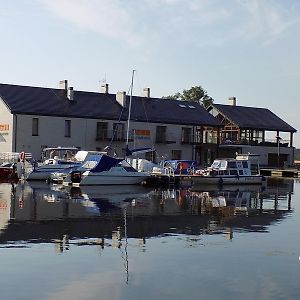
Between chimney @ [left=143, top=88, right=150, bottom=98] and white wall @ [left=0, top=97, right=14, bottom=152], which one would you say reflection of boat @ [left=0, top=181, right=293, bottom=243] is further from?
chimney @ [left=143, top=88, right=150, bottom=98]

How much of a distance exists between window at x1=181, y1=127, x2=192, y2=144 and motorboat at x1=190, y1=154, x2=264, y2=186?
18.6m

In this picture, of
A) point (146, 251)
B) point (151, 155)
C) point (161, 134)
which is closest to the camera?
point (146, 251)

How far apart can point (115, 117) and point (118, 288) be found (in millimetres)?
55112

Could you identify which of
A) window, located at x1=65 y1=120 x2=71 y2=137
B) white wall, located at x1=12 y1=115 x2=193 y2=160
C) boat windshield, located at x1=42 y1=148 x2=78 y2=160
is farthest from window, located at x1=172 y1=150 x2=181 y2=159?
boat windshield, located at x1=42 y1=148 x2=78 y2=160

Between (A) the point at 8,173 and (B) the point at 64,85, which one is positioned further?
(B) the point at 64,85

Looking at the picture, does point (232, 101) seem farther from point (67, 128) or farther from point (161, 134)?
point (67, 128)

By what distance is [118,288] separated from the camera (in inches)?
493

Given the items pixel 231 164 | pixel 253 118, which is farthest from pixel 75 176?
pixel 253 118

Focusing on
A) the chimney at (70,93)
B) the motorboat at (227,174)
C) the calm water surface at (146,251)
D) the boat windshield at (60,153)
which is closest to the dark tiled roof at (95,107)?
the chimney at (70,93)

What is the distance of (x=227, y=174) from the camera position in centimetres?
5125

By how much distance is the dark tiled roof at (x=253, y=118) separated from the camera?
258ft

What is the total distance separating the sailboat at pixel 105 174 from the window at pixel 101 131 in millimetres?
18987

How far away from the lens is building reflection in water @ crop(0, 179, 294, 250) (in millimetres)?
19234

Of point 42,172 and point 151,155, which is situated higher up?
point 151,155
